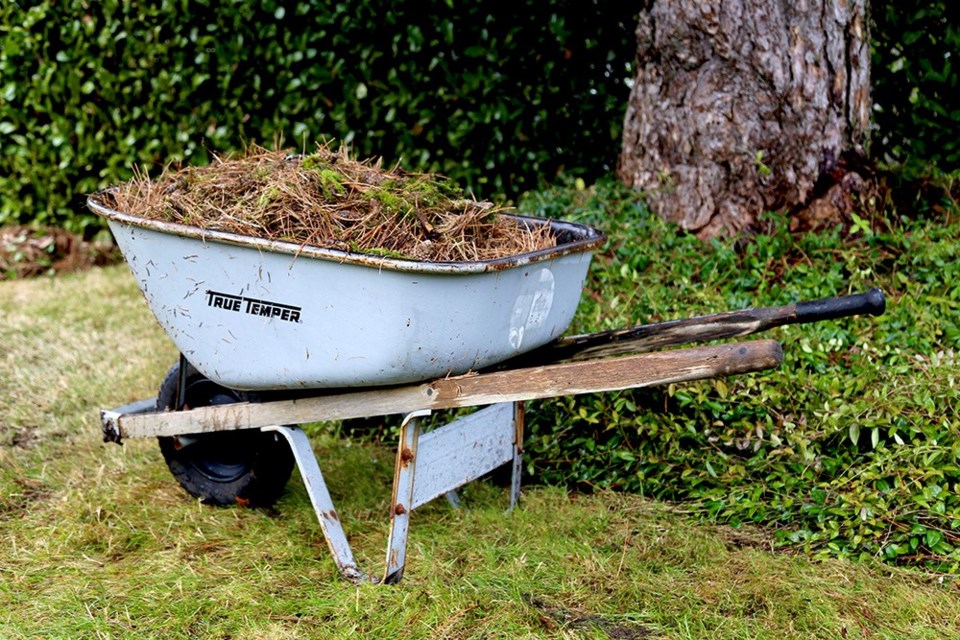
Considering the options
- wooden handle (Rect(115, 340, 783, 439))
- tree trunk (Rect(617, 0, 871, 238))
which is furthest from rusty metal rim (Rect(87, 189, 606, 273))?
tree trunk (Rect(617, 0, 871, 238))

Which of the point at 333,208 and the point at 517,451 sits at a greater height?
the point at 333,208

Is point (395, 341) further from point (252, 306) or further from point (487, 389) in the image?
point (252, 306)

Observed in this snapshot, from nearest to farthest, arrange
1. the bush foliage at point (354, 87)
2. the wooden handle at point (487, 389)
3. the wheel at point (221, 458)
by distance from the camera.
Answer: the wooden handle at point (487, 389), the wheel at point (221, 458), the bush foliage at point (354, 87)

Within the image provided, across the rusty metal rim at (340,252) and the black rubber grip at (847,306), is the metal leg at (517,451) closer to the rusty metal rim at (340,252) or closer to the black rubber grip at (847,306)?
the rusty metal rim at (340,252)

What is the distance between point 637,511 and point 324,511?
996mm

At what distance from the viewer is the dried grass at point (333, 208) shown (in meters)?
2.62

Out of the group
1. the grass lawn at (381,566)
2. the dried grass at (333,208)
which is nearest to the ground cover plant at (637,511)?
the grass lawn at (381,566)

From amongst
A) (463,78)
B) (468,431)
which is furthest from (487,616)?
(463,78)

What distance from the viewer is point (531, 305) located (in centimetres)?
270

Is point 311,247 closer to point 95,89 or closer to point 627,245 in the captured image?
point 627,245

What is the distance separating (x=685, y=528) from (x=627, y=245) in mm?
1342

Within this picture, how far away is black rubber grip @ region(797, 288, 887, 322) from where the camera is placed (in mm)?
2416

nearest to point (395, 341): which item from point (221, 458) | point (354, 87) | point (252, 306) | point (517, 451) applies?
point (252, 306)

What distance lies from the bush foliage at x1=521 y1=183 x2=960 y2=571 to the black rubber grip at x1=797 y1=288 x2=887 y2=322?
2.26ft
